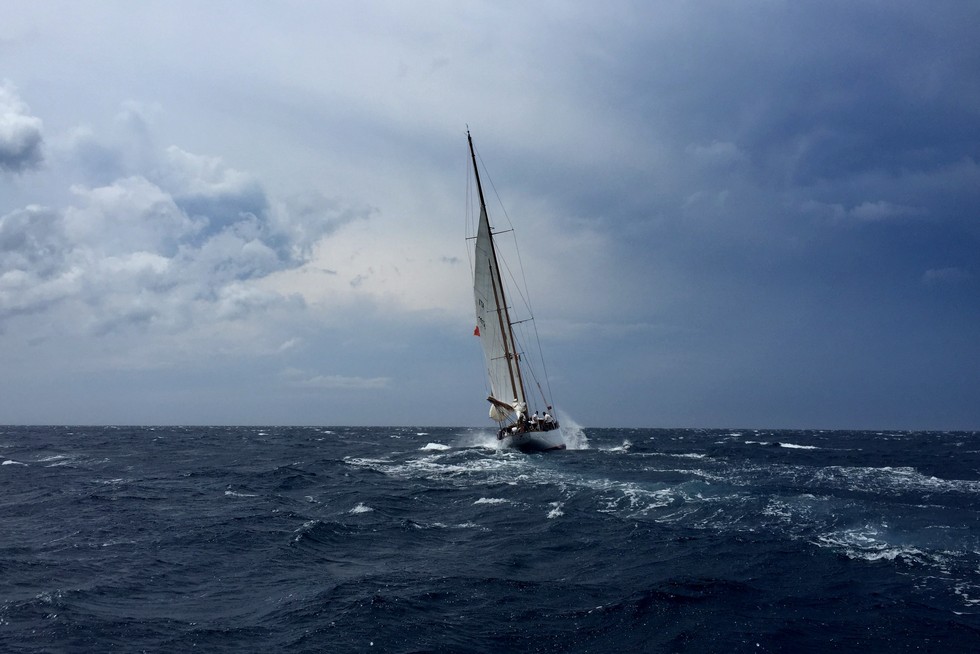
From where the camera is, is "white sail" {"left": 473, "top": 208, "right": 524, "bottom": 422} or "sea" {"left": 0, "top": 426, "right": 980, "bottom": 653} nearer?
"sea" {"left": 0, "top": 426, "right": 980, "bottom": 653}

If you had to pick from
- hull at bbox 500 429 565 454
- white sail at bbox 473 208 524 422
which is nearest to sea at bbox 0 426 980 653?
hull at bbox 500 429 565 454

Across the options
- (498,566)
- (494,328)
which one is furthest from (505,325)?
(498,566)

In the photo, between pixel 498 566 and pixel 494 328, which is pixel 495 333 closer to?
pixel 494 328

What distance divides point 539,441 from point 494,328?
14.6 meters

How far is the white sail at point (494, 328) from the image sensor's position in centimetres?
6150

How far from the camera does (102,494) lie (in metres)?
31.0

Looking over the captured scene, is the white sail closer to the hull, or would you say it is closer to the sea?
the hull

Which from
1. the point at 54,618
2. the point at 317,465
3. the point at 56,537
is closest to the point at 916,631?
the point at 54,618

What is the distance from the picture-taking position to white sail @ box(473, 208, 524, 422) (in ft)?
202

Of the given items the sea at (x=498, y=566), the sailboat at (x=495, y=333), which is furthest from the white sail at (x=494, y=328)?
the sea at (x=498, y=566)

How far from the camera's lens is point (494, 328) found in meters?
62.6

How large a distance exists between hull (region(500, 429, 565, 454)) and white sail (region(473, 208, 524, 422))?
25.6 feet

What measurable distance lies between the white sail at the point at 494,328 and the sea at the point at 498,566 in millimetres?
27434

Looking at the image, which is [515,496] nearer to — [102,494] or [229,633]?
[229,633]
